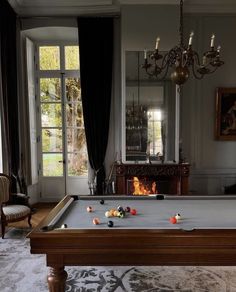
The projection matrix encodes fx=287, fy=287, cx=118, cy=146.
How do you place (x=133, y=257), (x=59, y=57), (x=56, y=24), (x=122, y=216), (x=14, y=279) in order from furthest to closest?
(x=59, y=57), (x=56, y=24), (x=14, y=279), (x=122, y=216), (x=133, y=257)

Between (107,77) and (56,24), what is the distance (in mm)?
1335

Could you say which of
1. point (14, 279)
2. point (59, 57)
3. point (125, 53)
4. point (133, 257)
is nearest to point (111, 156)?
point (125, 53)

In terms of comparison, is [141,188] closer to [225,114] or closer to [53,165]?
[53,165]

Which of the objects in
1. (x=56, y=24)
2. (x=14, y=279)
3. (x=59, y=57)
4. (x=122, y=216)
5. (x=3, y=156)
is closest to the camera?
(x=122, y=216)

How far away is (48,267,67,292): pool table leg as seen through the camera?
197 centimetres

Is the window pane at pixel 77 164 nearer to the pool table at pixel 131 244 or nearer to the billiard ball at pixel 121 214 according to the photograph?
the billiard ball at pixel 121 214

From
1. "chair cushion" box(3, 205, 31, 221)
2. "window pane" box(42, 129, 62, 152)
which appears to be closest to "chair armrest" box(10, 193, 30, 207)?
"chair cushion" box(3, 205, 31, 221)

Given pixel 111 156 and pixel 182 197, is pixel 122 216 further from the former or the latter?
pixel 111 156

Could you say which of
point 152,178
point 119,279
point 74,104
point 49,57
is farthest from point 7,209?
point 49,57

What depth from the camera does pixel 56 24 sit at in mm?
5219

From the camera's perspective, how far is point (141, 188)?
199 inches

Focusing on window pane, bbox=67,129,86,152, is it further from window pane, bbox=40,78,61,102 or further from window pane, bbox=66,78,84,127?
window pane, bbox=40,78,61,102

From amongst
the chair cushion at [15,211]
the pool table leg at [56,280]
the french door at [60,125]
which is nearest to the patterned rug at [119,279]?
the pool table leg at [56,280]

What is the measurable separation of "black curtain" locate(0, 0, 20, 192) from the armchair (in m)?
0.61
